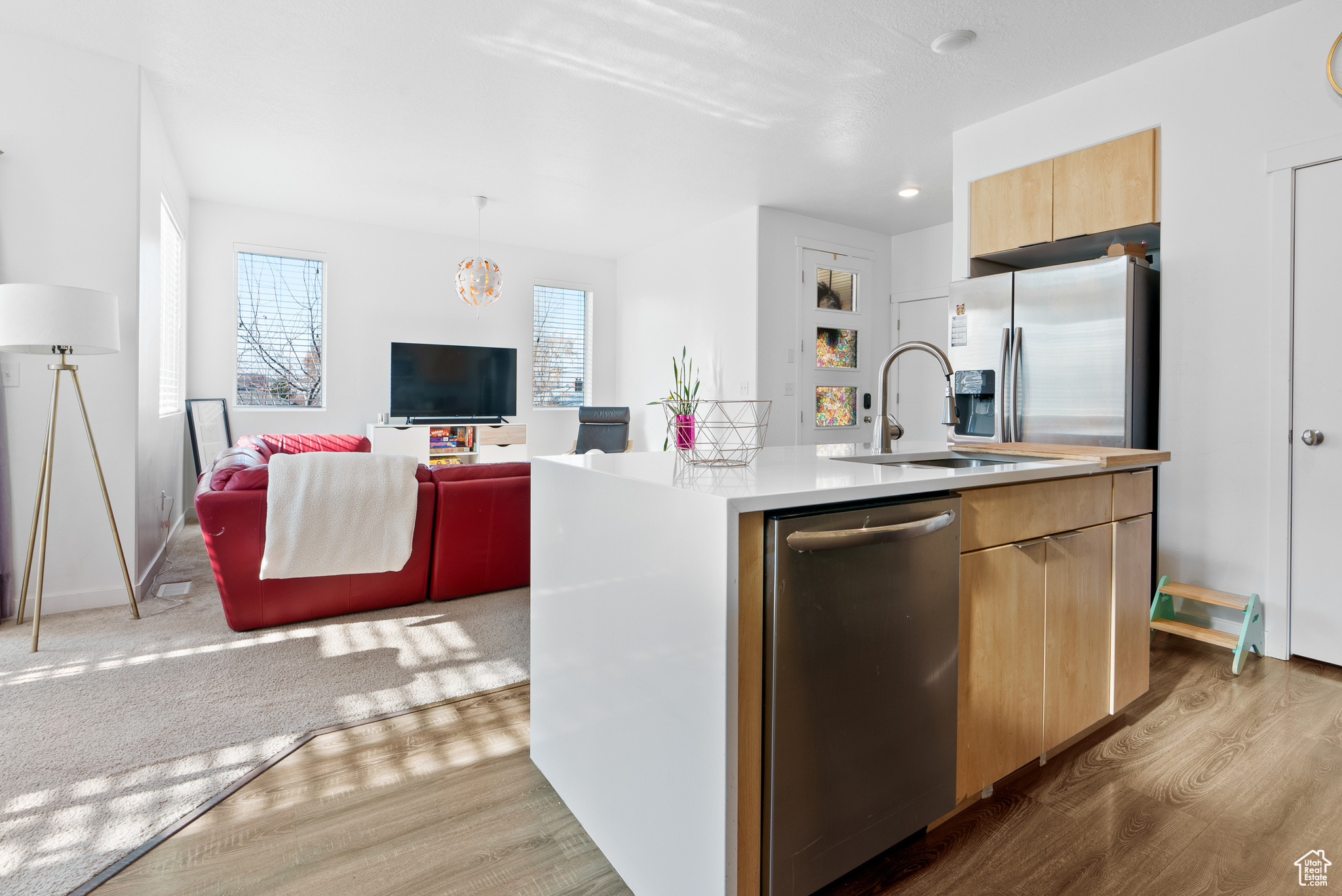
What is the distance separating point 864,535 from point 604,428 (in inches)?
207

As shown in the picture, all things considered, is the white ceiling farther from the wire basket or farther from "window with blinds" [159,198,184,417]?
the wire basket

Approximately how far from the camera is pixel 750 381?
212 inches

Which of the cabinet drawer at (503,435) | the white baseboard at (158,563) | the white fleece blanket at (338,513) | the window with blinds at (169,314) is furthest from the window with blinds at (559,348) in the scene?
the white fleece blanket at (338,513)

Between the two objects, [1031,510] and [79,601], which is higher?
[1031,510]

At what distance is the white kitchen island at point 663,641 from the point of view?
105cm

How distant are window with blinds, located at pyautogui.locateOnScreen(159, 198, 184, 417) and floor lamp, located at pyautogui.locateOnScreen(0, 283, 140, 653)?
119cm

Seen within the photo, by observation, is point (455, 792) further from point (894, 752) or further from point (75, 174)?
point (75, 174)

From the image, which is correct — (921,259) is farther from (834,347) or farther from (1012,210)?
(1012,210)

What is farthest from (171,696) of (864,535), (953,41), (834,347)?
(834,347)

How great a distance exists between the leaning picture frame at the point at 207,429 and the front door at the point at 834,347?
15.8ft

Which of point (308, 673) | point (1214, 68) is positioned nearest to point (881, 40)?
point (1214, 68)

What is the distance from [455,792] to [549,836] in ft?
1.03

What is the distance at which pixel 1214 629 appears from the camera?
280 centimetres

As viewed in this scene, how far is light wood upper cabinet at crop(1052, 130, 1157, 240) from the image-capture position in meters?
2.99
